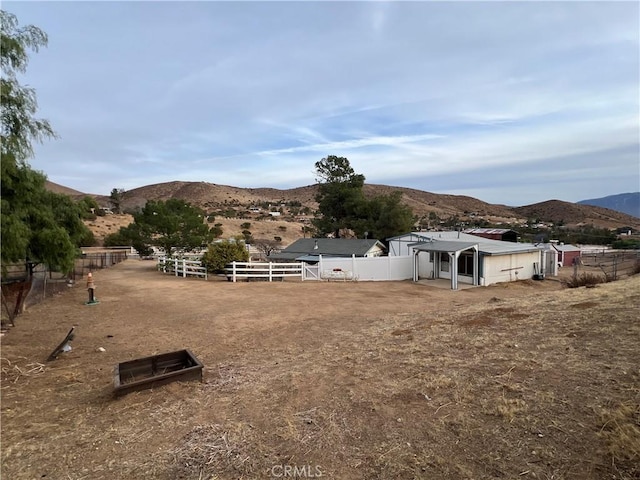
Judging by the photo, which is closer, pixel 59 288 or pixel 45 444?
pixel 45 444

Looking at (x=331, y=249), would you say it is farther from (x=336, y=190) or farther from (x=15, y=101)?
(x=15, y=101)

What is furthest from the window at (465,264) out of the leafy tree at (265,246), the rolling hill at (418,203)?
the rolling hill at (418,203)

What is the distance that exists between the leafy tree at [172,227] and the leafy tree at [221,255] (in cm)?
541

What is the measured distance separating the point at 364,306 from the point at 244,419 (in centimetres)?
903

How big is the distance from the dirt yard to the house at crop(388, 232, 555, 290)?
1311 cm

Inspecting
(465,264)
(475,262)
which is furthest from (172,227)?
(475,262)

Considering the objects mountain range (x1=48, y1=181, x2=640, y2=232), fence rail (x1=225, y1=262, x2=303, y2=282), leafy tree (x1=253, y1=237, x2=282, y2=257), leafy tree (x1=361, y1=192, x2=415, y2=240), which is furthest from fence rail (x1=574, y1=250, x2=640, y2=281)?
mountain range (x1=48, y1=181, x2=640, y2=232)

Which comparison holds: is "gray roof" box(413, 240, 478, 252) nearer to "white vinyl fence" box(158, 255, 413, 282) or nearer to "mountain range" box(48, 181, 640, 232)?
"white vinyl fence" box(158, 255, 413, 282)

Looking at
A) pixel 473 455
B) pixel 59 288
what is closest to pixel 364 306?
pixel 473 455

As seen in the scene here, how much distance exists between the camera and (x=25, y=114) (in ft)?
22.2

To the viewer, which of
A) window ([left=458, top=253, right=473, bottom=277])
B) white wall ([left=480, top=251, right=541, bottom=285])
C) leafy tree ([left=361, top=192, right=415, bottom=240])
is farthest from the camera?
leafy tree ([left=361, top=192, right=415, bottom=240])

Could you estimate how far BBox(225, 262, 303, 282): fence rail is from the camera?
20516 mm

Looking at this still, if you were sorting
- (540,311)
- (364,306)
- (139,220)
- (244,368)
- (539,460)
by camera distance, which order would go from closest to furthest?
(539,460) → (244,368) → (540,311) → (364,306) → (139,220)

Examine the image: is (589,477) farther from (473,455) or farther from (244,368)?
Result: (244,368)
